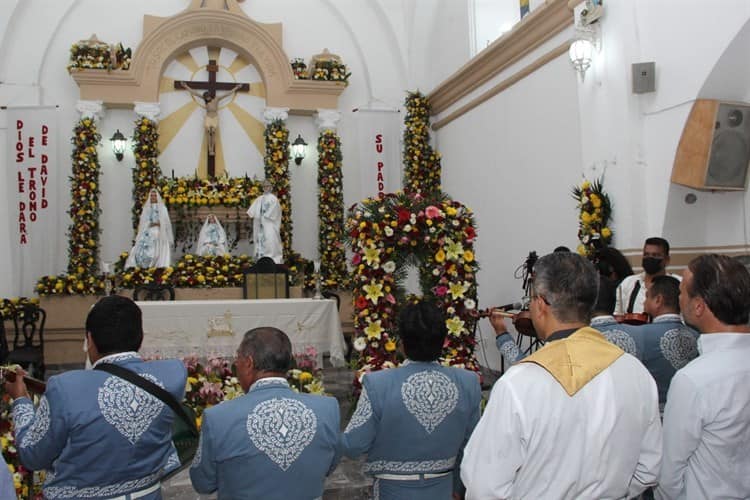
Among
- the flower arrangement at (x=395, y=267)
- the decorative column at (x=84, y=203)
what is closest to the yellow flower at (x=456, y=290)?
the flower arrangement at (x=395, y=267)

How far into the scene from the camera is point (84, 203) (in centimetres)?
1120

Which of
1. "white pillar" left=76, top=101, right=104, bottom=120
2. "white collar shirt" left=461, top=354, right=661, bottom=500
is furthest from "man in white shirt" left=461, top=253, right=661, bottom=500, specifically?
"white pillar" left=76, top=101, right=104, bottom=120

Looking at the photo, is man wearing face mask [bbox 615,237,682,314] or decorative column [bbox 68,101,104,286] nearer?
man wearing face mask [bbox 615,237,682,314]

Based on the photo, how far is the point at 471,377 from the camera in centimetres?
282

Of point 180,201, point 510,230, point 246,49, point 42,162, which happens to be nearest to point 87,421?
point 510,230

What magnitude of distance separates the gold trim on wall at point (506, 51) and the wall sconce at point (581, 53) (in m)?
0.72

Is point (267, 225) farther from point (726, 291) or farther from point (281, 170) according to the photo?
point (726, 291)

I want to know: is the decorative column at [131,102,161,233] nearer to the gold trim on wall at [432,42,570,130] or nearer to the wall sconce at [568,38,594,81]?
the gold trim on wall at [432,42,570,130]

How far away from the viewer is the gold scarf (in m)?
1.70

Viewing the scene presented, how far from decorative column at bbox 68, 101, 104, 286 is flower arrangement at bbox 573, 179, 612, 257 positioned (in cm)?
774

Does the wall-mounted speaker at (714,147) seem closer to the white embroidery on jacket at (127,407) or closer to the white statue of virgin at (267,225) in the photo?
the white embroidery on jacket at (127,407)

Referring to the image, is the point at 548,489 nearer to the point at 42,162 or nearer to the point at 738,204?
the point at 738,204

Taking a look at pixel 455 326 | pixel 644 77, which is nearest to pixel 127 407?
pixel 455 326

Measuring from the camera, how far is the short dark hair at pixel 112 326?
2.37m
